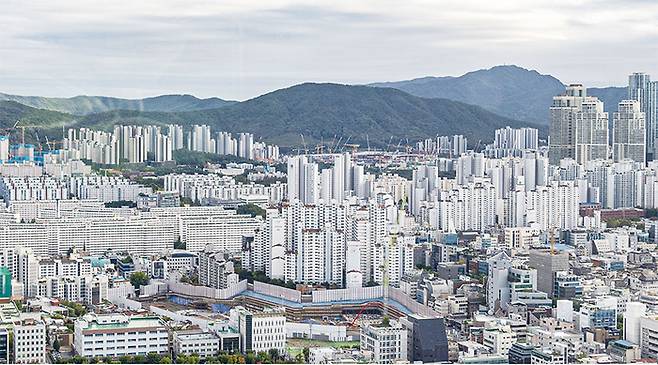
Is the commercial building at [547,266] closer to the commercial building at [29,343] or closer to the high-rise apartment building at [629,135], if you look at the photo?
the high-rise apartment building at [629,135]

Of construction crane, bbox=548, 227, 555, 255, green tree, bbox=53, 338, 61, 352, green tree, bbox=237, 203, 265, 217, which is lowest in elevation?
green tree, bbox=53, 338, 61, 352

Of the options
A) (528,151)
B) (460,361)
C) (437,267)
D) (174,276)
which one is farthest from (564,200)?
(460,361)

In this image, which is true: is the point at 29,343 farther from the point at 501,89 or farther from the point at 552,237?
the point at 552,237

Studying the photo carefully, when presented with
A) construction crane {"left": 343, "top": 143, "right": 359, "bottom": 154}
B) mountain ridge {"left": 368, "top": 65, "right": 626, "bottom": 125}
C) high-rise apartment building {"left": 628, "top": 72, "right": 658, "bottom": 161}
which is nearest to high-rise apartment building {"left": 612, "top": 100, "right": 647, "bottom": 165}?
high-rise apartment building {"left": 628, "top": 72, "right": 658, "bottom": 161}

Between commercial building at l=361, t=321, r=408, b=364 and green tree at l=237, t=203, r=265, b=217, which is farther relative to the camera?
green tree at l=237, t=203, r=265, b=217

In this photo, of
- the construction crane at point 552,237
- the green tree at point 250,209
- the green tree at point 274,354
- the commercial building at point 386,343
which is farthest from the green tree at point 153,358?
the green tree at point 250,209

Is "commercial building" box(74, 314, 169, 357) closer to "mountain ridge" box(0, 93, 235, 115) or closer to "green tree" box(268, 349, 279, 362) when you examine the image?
"green tree" box(268, 349, 279, 362)
